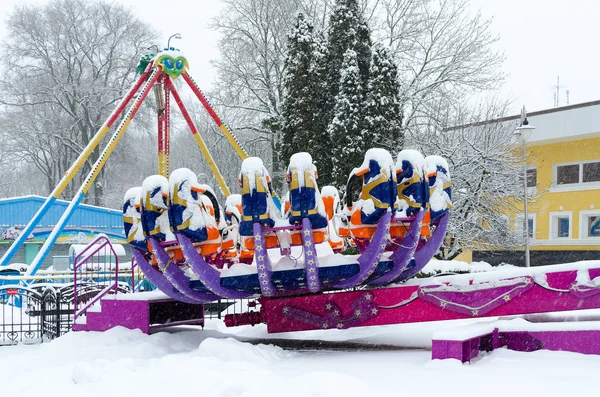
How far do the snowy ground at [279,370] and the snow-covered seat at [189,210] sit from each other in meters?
1.42

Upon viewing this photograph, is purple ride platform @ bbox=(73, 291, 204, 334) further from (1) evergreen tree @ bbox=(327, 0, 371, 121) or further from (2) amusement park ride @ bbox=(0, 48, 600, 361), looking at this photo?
(1) evergreen tree @ bbox=(327, 0, 371, 121)

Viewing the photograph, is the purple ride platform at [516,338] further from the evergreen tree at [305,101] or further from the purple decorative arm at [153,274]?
the evergreen tree at [305,101]

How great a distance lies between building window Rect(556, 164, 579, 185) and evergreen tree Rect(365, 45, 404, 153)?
290 inches

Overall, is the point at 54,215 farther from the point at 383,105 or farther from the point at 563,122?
the point at 563,122

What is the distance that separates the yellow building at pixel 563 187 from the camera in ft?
81.4

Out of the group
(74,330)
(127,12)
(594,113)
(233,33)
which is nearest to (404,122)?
(594,113)

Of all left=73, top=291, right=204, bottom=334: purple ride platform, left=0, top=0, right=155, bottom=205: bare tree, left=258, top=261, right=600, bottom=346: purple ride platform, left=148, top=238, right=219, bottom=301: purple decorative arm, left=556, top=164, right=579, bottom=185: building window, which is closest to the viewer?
left=258, top=261, right=600, bottom=346: purple ride platform

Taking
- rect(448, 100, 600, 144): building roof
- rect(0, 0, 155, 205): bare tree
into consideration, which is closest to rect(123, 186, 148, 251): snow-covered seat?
rect(448, 100, 600, 144): building roof

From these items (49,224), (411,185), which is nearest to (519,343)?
(411,185)

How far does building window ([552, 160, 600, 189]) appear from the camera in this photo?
2494 cm

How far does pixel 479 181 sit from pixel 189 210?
1454 centimetres

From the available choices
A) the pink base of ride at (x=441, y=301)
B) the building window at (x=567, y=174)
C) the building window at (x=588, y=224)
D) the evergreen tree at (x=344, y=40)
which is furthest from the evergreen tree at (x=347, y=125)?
the pink base of ride at (x=441, y=301)

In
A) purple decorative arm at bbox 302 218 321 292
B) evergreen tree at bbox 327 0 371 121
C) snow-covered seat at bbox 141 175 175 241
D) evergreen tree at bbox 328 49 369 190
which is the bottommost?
purple decorative arm at bbox 302 218 321 292

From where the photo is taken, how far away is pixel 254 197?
7938 mm
